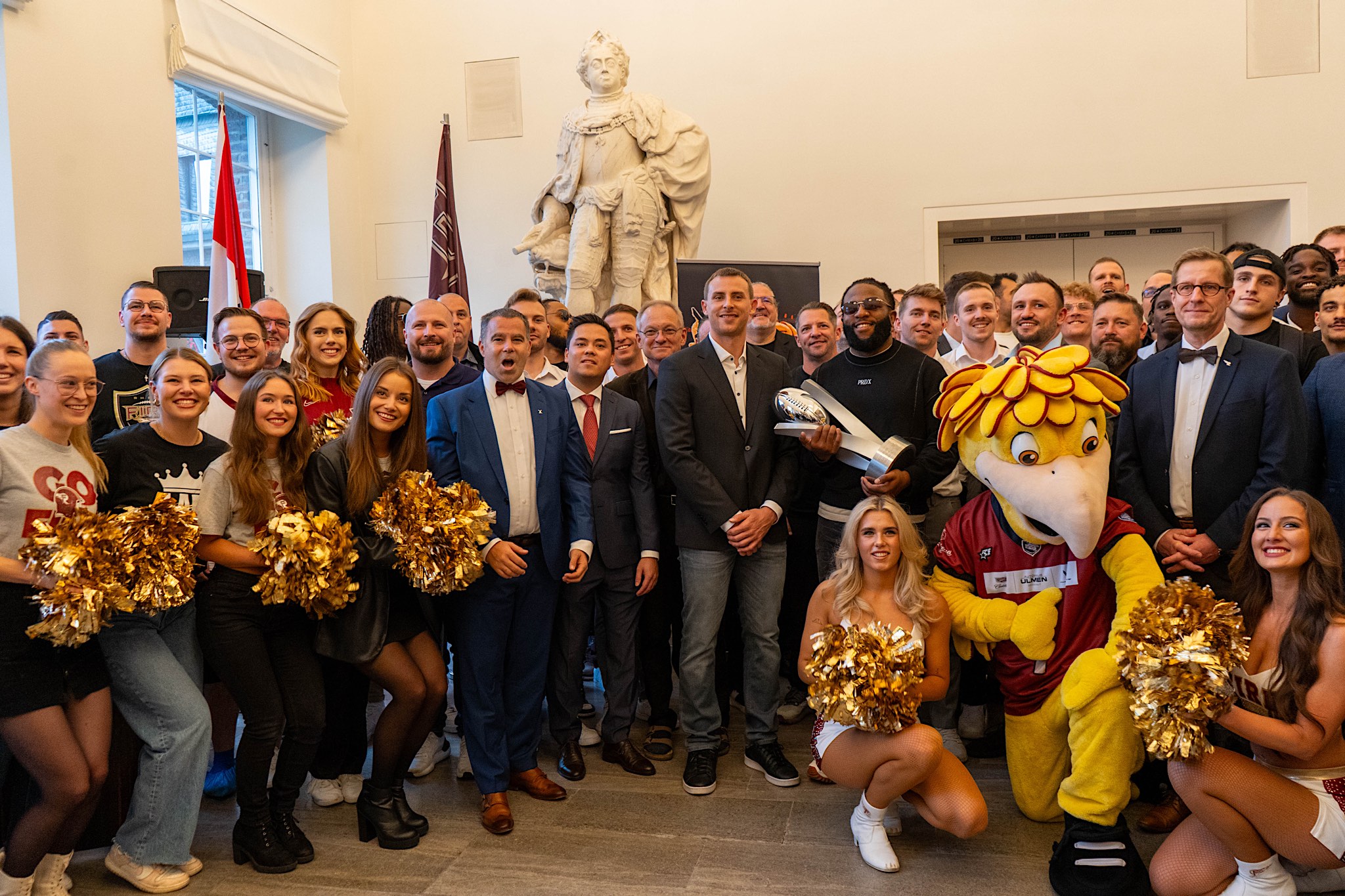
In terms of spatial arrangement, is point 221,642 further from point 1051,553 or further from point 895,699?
point 1051,553

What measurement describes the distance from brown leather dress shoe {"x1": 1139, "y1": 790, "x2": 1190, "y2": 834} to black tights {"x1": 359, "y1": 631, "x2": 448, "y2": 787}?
7.43 feet

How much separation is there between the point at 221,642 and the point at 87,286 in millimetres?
4473

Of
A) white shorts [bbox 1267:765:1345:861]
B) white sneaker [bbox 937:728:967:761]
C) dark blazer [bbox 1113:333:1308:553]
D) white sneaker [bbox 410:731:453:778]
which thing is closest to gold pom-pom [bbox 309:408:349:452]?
white sneaker [bbox 410:731:453:778]

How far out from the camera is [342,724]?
342 cm

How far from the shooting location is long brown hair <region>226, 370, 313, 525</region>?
292cm

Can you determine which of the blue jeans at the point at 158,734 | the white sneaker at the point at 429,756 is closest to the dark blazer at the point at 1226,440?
the white sneaker at the point at 429,756

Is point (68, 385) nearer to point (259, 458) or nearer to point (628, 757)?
point (259, 458)

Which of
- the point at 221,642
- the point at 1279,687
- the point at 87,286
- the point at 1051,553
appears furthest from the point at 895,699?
the point at 87,286

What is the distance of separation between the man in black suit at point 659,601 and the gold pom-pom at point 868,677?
1007 mm

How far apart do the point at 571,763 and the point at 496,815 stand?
1.47ft

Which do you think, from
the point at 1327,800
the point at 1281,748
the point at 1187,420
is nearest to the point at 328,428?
the point at 1187,420

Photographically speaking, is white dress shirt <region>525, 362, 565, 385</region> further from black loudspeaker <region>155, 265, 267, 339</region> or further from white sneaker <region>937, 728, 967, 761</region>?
black loudspeaker <region>155, 265, 267, 339</region>

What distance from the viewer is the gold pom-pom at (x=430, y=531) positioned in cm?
294

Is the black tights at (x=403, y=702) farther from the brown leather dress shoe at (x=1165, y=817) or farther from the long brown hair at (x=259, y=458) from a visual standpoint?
the brown leather dress shoe at (x=1165, y=817)
